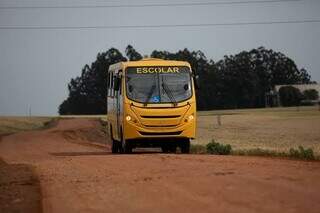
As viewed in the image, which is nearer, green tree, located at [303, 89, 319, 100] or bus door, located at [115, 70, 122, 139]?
bus door, located at [115, 70, 122, 139]

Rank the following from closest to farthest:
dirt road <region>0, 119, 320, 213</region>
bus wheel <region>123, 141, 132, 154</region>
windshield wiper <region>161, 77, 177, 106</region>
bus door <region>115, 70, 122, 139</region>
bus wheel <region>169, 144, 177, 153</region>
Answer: dirt road <region>0, 119, 320, 213</region>
windshield wiper <region>161, 77, 177, 106</region>
bus wheel <region>123, 141, 132, 154</region>
bus door <region>115, 70, 122, 139</region>
bus wheel <region>169, 144, 177, 153</region>

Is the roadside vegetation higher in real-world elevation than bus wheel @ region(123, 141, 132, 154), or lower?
lower

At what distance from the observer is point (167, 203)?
34.9 ft

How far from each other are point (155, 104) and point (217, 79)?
12362 cm

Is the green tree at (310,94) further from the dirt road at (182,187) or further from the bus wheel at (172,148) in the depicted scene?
the dirt road at (182,187)

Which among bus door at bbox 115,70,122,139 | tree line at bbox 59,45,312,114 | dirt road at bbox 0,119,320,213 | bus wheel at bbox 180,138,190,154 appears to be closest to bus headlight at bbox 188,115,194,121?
bus wheel at bbox 180,138,190,154

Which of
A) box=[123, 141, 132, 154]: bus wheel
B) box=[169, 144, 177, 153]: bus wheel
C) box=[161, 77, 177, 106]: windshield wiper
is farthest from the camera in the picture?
box=[169, 144, 177, 153]: bus wheel

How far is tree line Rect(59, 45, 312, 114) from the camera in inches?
5472

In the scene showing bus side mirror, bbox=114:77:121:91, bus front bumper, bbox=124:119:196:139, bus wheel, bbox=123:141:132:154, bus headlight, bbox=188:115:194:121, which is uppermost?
bus side mirror, bbox=114:77:121:91

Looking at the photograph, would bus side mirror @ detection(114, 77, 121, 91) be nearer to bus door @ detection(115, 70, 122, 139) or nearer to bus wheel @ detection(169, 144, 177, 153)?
bus door @ detection(115, 70, 122, 139)

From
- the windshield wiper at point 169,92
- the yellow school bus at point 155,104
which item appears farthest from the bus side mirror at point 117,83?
the windshield wiper at point 169,92

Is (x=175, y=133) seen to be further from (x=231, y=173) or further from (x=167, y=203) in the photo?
(x=167, y=203)

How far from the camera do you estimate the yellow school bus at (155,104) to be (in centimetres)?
2289

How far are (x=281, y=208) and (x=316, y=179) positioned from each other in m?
3.18
